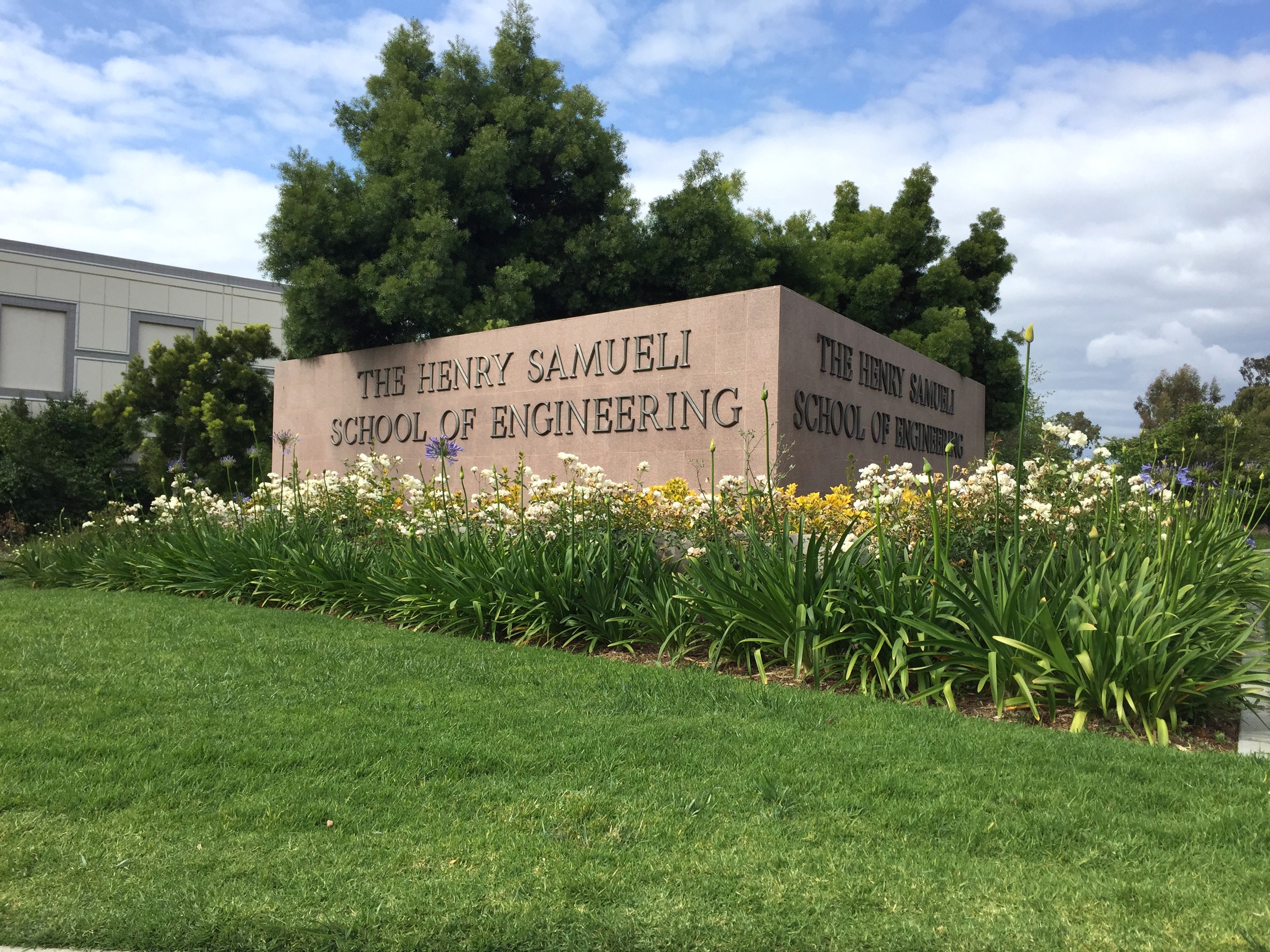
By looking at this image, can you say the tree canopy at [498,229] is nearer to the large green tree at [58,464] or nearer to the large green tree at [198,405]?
the large green tree at [198,405]

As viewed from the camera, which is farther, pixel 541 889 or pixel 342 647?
pixel 342 647

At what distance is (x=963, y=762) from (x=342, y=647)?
386 cm

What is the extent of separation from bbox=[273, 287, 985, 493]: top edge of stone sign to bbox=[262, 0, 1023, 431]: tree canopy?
291cm

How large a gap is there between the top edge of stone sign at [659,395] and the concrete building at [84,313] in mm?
18456

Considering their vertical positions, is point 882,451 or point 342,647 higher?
point 882,451

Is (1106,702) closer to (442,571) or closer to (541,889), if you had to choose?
(541,889)

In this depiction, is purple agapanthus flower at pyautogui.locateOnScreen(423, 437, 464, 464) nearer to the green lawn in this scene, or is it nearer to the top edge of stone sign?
the green lawn

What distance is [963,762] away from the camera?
367 cm

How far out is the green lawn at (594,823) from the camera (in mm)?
2457

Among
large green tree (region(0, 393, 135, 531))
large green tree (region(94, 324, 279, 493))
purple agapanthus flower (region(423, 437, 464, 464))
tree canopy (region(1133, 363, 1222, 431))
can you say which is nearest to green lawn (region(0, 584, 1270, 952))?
purple agapanthus flower (region(423, 437, 464, 464))

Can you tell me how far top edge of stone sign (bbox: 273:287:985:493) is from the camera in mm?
11594

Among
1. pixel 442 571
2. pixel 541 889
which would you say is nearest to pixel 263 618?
pixel 442 571

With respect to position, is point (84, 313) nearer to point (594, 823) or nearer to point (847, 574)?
point (847, 574)

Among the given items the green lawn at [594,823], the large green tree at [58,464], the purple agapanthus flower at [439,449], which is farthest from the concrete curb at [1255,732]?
the large green tree at [58,464]
